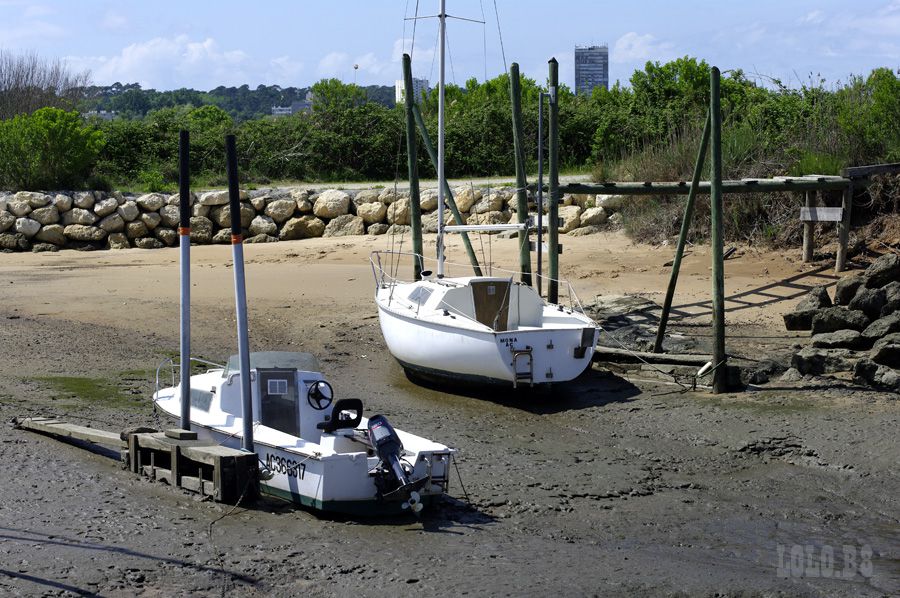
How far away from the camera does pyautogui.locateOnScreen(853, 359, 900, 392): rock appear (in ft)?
42.6

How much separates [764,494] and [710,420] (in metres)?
2.31

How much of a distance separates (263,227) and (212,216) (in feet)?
5.19

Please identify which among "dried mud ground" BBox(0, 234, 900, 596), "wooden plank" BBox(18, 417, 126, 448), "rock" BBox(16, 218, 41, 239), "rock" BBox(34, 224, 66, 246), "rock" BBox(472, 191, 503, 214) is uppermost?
"rock" BBox(472, 191, 503, 214)

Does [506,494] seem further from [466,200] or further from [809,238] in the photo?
[466,200]

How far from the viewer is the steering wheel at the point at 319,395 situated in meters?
10.9

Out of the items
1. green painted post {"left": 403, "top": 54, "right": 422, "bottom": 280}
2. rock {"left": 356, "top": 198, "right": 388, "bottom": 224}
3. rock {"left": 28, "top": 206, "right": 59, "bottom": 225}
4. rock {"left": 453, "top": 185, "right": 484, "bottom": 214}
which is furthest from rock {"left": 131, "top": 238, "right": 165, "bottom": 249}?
green painted post {"left": 403, "top": 54, "right": 422, "bottom": 280}

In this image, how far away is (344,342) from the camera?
57.4ft

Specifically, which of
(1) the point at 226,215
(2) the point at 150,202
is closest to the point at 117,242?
(2) the point at 150,202

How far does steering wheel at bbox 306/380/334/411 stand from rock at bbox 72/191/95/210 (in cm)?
1906

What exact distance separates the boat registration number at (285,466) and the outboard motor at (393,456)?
67cm

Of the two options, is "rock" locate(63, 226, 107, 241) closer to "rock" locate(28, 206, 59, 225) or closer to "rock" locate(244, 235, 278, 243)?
"rock" locate(28, 206, 59, 225)

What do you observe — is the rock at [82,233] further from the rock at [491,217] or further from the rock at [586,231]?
the rock at [586,231]

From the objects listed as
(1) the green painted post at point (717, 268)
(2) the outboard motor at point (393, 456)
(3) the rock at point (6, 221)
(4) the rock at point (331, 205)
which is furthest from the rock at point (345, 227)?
(2) the outboard motor at point (393, 456)

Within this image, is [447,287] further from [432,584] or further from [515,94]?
[432,584]
